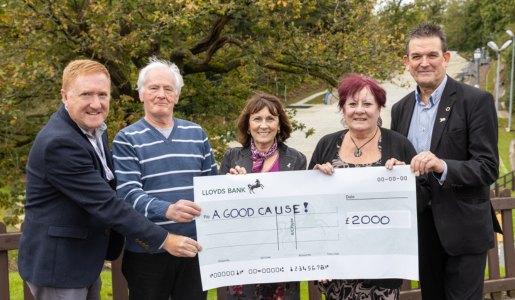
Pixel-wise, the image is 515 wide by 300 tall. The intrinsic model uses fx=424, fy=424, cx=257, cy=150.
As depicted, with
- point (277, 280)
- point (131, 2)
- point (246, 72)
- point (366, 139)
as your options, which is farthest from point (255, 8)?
point (277, 280)

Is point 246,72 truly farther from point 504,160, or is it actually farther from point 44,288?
point 504,160

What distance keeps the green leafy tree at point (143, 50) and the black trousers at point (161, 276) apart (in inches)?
167

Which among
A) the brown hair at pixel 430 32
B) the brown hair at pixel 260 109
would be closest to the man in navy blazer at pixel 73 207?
the brown hair at pixel 260 109

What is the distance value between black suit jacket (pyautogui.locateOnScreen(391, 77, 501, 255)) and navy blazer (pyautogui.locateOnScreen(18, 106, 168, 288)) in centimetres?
187

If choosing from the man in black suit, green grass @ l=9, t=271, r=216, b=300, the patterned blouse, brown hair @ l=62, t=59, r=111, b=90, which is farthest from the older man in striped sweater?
green grass @ l=9, t=271, r=216, b=300

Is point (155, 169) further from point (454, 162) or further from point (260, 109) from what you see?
point (454, 162)

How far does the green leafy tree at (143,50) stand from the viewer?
6645mm

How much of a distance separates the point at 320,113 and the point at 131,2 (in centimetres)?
2377

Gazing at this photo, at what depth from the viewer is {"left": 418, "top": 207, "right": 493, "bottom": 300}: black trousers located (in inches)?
114

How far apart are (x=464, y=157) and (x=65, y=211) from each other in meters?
2.55

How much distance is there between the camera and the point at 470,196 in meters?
2.86

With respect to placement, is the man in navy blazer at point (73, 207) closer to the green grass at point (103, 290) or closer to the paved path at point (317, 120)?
the green grass at point (103, 290)

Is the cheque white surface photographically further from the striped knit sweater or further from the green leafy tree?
the green leafy tree

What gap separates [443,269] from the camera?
3078 millimetres
